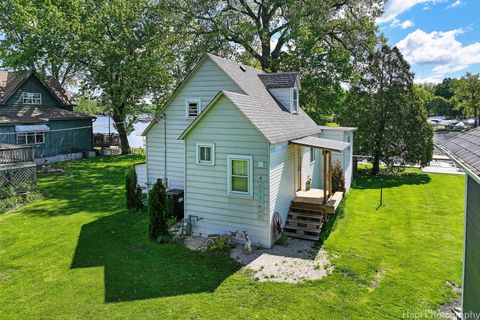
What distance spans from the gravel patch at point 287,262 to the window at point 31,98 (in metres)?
27.3

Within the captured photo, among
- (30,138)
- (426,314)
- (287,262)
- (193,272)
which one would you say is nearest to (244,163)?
(287,262)

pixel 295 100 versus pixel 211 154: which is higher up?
pixel 295 100

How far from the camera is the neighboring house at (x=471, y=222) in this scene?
5.23m

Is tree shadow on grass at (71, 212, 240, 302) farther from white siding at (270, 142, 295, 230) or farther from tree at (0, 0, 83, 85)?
tree at (0, 0, 83, 85)

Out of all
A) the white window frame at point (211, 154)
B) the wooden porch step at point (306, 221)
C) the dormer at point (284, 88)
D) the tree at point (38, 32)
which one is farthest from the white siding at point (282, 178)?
the tree at point (38, 32)

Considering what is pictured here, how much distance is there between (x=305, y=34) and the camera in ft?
83.1

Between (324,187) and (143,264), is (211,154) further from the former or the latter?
(324,187)

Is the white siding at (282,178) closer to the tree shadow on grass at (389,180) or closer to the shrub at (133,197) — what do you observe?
the shrub at (133,197)

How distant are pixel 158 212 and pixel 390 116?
20.0 meters

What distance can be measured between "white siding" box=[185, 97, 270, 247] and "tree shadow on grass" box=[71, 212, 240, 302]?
1470mm

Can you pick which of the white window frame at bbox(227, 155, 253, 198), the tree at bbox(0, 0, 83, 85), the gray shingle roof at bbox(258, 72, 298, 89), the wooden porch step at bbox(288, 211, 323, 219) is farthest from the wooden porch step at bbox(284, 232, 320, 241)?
the tree at bbox(0, 0, 83, 85)

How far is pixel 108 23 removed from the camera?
100 ft

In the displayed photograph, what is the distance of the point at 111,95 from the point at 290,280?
93.1 feet

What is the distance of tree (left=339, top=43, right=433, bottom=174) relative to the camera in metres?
24.2
